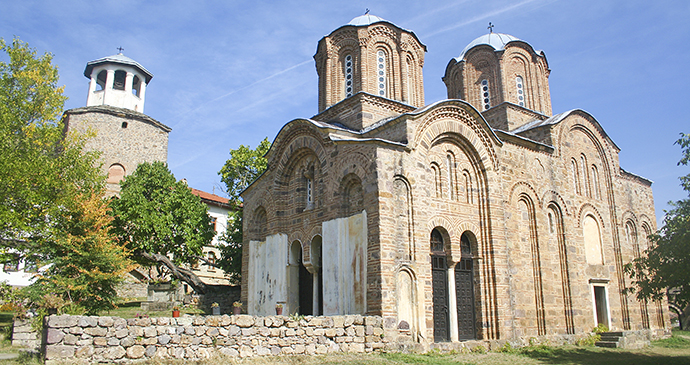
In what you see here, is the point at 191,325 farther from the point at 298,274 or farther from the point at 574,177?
the point at 574,177

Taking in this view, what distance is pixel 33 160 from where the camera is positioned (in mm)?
13914

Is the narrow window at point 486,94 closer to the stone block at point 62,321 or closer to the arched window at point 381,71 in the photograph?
the arched window at point 381,71

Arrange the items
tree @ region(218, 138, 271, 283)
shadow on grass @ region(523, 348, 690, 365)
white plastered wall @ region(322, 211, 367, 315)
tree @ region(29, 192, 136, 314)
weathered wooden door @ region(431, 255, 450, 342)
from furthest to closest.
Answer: tree @ region(218, 138, 271, 283), tree @ region(29, 192, 136, 314), weathered wooden door @ region(431, 255, 450, 342), shadow on grass @ region(523, 348, 690, 365), white plastered wall @ region(322, 211, 367, 315)

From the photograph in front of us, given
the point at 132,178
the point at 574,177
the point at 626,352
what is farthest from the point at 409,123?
the point at 132,178

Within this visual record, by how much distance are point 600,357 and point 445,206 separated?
5.13 metres

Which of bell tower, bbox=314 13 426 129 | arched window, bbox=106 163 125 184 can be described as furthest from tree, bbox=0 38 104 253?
arched window, bbox=106 163 125 184

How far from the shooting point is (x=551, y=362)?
10617mm

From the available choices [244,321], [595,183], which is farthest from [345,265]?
[595,183]

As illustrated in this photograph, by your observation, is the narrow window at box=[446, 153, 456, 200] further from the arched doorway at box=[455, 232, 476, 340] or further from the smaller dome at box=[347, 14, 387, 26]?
the smaller dome at box=[347, 14, 387, 26]

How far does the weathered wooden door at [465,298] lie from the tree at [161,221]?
1032 cm

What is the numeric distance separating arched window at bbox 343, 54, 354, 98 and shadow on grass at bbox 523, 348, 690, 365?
8.47 m

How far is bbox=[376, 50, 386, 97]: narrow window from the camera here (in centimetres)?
1459

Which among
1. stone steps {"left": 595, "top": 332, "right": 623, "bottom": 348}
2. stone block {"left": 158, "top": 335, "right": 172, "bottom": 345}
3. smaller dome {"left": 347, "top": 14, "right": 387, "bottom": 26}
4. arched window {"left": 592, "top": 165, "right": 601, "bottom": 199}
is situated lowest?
stone steps {"left": 595, "top": 332, "right": 623, "bottom": 348}

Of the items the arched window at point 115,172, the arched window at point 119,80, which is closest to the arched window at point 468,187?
the arched window at point 115,172
